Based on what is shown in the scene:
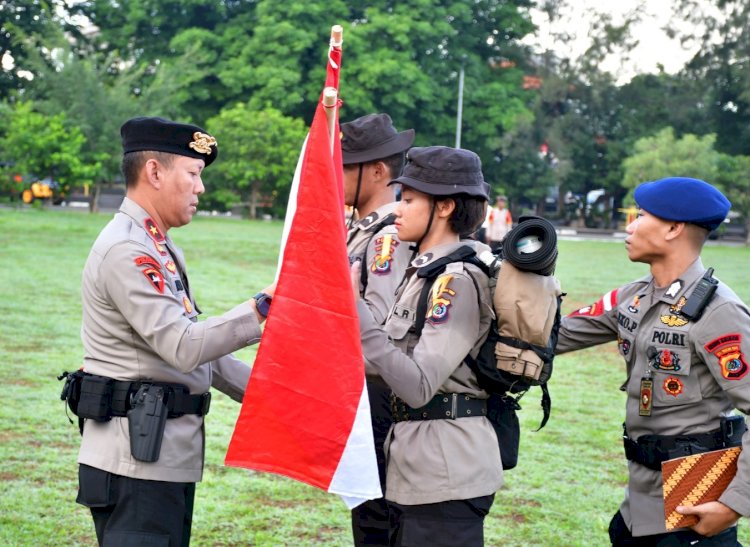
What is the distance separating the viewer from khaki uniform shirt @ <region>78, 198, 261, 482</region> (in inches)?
133

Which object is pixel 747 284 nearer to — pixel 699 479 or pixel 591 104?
pixel 699 479

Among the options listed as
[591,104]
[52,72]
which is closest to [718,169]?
[591,104]

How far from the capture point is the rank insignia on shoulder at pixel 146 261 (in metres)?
3.50

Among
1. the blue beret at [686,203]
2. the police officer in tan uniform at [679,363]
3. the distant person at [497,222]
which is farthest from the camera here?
the distant person at [497,222]

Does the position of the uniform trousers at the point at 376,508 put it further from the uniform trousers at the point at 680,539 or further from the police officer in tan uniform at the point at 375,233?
the uniform trousers at the point at 680,539

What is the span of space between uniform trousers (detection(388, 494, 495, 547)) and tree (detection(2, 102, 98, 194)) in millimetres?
35103

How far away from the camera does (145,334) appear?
134 inches

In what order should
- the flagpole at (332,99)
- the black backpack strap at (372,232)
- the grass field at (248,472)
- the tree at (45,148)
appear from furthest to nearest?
the tree at (45,148), the grass field at (248,472), the black backpack strap at (372,232), the flagpole at (332,99)

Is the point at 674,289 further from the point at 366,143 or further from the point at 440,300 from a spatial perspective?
the point at 366,143

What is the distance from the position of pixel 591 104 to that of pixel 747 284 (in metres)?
32.8

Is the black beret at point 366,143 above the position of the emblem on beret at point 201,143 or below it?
above

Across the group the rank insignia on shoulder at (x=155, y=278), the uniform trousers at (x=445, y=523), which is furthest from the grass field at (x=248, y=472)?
the uniform trousers at (x=445, y=523)

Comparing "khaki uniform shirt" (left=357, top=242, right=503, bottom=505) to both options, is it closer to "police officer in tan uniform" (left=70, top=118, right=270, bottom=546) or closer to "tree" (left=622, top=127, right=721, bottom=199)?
"police officer in tan uniform" (left=70, top=118, right=270, bottom=546)

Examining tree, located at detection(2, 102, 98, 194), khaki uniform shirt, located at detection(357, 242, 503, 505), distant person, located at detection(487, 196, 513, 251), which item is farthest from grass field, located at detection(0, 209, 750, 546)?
tree, located at detection(2, 102, 98, 194)
